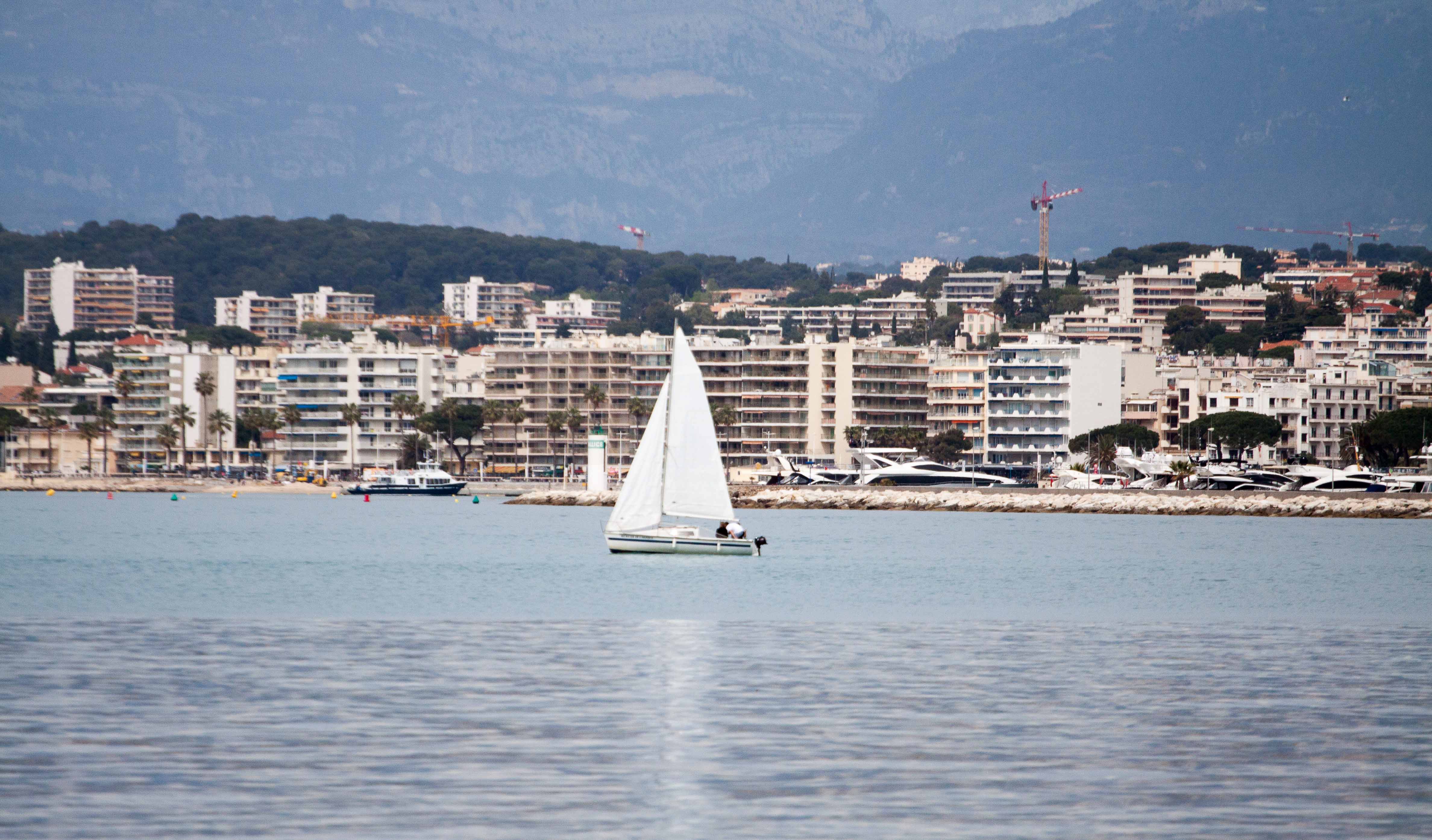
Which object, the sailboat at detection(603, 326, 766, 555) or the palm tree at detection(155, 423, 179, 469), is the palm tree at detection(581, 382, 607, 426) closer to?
the palm tree at detection(155, 423, 179, 469)

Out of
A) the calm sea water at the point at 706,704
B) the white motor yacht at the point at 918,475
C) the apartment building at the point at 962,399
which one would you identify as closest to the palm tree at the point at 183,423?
the apartment building at the point at 962,399

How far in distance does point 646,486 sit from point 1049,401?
119641mm

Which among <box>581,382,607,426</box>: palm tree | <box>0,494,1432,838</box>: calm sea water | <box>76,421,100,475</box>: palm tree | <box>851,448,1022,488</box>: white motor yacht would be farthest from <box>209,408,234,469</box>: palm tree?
<box>0,494,1432,838</box>: calm sea water

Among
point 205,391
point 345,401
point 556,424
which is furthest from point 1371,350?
point 205,391

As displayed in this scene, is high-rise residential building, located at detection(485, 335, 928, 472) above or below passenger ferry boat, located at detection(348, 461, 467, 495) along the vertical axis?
above

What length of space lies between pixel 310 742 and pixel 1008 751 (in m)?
7.59

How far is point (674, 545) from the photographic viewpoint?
57.8 m

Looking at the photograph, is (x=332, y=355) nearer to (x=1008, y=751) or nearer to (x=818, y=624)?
(x=818, y=624)

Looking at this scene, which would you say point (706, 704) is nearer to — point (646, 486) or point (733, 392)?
point (646, 486)

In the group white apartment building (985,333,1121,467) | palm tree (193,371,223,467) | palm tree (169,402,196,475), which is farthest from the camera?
palm tree (193,371,223,467)

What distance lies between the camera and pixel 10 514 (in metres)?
104

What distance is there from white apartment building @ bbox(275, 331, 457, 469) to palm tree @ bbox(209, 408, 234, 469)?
18.2ft

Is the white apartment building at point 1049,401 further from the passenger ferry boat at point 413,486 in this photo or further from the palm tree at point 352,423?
the palm tree at point 352,423

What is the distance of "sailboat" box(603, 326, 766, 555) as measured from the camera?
56.7 metres
